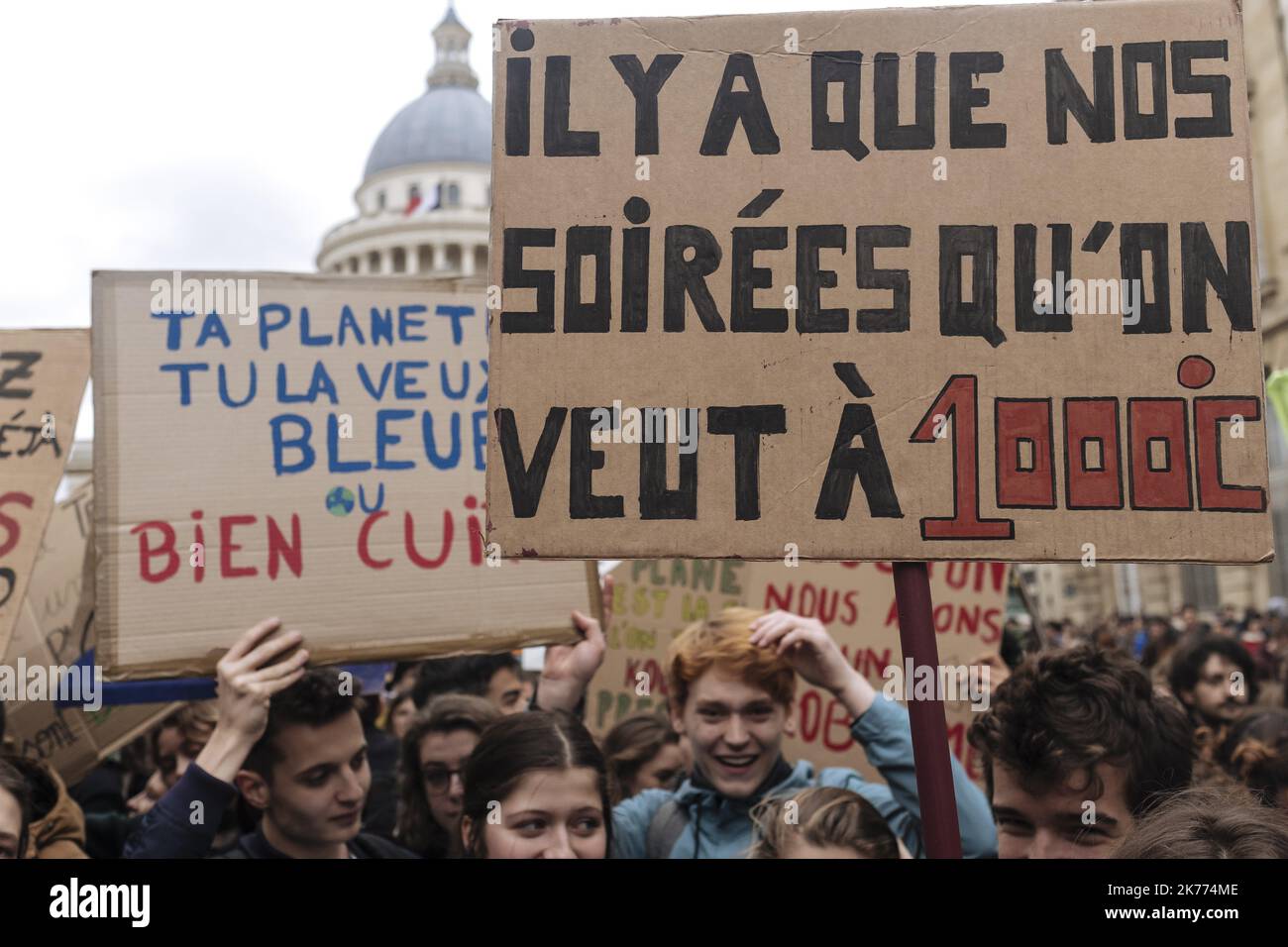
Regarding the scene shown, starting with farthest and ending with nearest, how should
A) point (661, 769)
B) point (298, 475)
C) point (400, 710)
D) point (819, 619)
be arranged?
1. point (400, 710)
2. point (819, 619)
3. point (661, 769)
4. point (298, 475)

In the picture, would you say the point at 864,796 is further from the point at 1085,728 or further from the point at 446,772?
the point at 446,772

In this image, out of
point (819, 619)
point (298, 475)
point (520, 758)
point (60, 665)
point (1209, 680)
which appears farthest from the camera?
point (1209, 680)

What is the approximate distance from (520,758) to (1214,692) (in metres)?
2.79

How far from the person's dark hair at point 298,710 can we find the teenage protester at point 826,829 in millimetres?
911

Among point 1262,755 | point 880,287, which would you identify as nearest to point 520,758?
point 880,287

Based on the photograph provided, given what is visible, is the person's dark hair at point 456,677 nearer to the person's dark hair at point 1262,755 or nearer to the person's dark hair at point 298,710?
the person's dark hair at point 298,710

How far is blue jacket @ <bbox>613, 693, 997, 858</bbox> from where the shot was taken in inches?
87.4

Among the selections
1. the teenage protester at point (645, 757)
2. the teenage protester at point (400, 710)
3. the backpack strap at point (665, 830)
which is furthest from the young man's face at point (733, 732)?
the teenage protester at point (400, 710)

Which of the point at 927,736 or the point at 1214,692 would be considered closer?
the point at 927,736

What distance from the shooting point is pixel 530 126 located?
5.87 ft

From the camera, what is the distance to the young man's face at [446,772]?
120 inches

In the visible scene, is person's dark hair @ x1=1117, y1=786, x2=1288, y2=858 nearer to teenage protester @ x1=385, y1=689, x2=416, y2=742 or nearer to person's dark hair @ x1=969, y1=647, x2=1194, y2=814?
person's dark hair @ x1=969, y1=647, x2=1194, y2=814

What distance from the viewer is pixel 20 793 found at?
2152 millimetres
